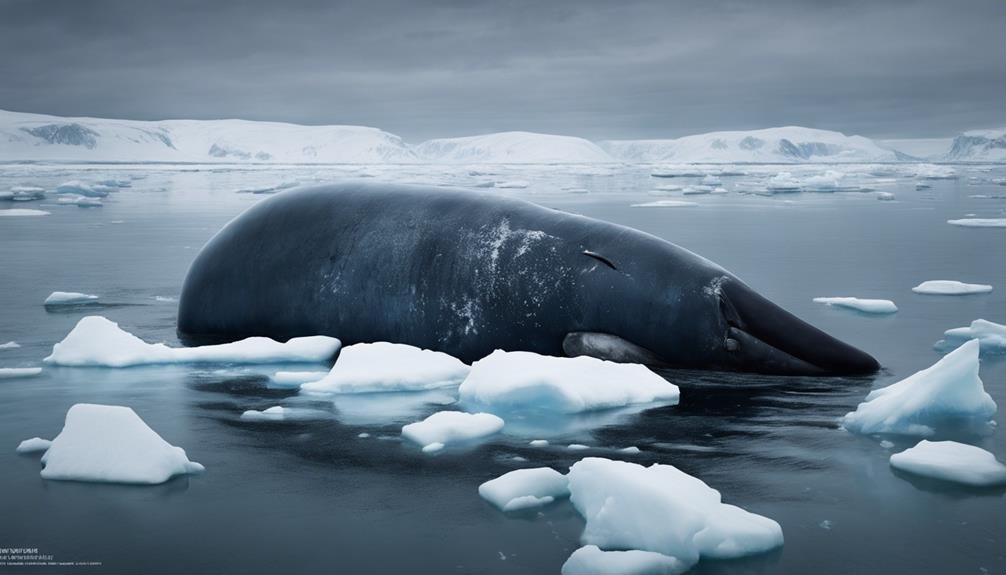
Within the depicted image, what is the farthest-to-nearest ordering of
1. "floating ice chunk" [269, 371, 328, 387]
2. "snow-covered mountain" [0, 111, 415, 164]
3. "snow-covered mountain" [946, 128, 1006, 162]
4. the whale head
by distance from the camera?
"snow-covered mountain" [0, 111, 415, 164]
"snow-covered mountain" [946, 128, 1006, 162]
the whale head
"floating ice chunk" [269, 371, 328, 387]

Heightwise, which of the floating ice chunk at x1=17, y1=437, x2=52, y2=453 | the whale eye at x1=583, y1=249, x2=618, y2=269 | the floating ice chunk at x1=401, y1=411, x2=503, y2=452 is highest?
the whale eye at x1=583, y1=249, x2=618, y2=269

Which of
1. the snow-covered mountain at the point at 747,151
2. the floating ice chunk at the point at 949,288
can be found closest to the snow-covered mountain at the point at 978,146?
the snow-covered mountain at the point at 747,151

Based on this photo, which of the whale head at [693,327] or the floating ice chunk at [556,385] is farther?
the whale head at [693,327]

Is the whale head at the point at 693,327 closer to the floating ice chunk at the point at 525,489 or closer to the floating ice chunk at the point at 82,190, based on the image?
the floating ice chunk at the point at 525,489

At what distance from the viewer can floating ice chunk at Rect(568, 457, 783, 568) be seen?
10.4 ft

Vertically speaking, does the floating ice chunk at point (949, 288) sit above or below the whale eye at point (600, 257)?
below

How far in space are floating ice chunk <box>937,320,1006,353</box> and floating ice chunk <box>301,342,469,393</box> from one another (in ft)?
11.5

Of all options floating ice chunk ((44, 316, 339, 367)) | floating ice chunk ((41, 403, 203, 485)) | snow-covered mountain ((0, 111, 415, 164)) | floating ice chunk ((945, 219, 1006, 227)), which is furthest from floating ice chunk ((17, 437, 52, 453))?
snow-covered mountain ((0, 111, 415, 164))

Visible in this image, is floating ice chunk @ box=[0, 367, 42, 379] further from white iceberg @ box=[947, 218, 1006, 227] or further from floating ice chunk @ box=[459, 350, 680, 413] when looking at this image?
white iceberg @ box=[947, 218, 1006, 227]

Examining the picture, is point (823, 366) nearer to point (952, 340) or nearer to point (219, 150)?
point (952, 340)

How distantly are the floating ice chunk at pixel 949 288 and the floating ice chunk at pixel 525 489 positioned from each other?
6.91 m

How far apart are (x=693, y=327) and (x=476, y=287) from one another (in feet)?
4.80

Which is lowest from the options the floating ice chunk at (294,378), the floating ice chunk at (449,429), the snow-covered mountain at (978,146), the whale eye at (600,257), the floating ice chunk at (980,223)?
the floating ice chunk at (294,378)

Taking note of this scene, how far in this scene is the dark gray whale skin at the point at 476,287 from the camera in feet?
20.3
